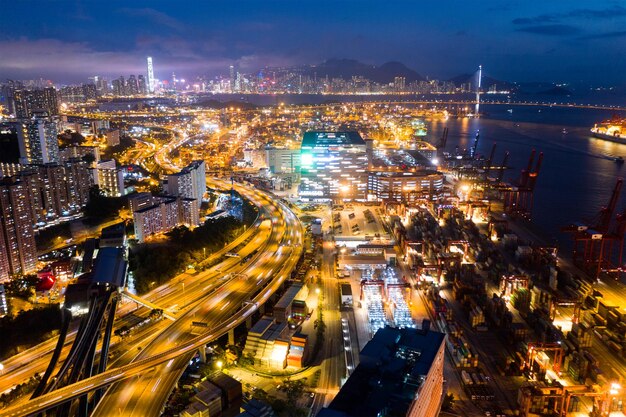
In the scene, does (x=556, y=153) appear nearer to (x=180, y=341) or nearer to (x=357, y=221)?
(x=357, y=221)

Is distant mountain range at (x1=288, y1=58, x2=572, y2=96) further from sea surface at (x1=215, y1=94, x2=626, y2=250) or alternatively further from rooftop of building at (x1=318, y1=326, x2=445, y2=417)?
rooftop of building at (x1=318, y1=326, x2=445, y2=417)

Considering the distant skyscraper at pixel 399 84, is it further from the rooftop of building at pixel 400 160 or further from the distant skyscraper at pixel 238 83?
A: the rooftop of building at pixel 400 160

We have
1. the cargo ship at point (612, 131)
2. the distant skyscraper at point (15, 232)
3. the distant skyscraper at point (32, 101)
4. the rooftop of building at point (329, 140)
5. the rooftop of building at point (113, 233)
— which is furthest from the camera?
the cargo ship at point (612, 131)

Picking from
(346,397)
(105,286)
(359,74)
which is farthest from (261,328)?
(359,74)

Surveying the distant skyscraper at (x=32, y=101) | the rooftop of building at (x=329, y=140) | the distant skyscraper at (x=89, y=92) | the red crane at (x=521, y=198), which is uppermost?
the distant skyscraper at (x=89, y=92)

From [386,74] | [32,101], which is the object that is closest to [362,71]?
→ [386,74]

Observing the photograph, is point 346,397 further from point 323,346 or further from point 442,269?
point 442,269

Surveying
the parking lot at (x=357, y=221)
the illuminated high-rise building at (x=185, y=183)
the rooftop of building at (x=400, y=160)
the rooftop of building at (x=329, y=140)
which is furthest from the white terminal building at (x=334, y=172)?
the illuminated high-rise building at (x=185, y=183)
